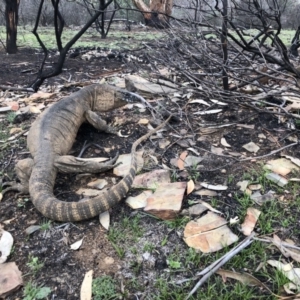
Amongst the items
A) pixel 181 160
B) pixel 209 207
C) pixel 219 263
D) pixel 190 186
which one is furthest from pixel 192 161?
Result: pixel 219 263

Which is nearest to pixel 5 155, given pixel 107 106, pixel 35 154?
pixel 35 154

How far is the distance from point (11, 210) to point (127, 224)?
2.98 feet

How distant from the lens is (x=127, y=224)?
2.36 metres

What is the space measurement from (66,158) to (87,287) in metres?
1.22

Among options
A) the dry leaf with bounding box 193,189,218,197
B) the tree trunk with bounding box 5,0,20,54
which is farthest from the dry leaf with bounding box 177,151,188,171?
the tree trunk with bounding box 5,0,20,54

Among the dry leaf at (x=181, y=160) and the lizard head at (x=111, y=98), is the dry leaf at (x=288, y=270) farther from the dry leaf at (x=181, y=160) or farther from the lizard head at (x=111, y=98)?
the lizard head at (x=111, y=98)

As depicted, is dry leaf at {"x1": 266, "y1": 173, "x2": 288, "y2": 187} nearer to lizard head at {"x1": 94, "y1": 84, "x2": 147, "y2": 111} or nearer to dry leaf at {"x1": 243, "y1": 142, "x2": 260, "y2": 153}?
dry leaf at {"x1": 243, "y1": 142, "x2": 260, "y2": 153}

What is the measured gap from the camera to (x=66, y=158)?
2.92 m

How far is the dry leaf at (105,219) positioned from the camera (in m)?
2.36

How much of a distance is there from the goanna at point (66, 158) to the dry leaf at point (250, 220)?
0.84m

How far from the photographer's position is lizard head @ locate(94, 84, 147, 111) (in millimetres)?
4109

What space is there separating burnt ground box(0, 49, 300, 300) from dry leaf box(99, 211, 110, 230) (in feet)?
0.11

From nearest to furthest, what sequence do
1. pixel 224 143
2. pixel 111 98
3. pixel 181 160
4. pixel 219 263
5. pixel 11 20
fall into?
1. pixel 219 263
2. pixel 181 160
3. pixel 224 143
4. pixel 111 98
5. pixel 11 20

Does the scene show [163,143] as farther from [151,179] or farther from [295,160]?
[295,160]
